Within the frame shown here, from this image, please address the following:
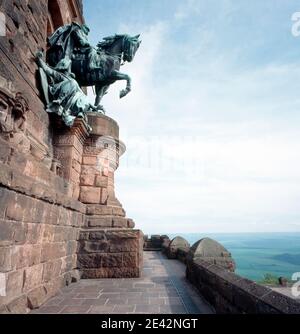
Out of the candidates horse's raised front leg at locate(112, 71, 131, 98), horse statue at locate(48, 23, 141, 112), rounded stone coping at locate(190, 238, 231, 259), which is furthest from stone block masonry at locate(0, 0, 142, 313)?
rounded stone coping at locate(190, 238, 231, 259)

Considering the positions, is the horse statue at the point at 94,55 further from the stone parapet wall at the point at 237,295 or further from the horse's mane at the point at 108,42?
the stone parapet wall at the point at 237,295

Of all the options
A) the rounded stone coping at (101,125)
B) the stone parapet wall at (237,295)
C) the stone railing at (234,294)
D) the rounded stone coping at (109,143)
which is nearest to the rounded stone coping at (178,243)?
the stone railing at (234,294)

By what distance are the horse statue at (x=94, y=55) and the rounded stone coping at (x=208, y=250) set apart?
17.4 ft

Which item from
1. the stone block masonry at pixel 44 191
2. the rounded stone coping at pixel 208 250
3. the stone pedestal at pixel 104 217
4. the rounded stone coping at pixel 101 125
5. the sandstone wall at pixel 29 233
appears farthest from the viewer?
the rounded stone coping at pixel 101 125

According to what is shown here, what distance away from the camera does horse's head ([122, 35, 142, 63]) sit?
323 inches

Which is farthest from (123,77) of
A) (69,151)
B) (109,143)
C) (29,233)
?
(29,233)

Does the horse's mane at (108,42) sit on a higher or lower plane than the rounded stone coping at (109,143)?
higher

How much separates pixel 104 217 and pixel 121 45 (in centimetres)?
562

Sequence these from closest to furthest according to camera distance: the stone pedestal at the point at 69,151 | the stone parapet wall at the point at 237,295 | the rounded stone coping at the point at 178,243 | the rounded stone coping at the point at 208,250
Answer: the stone parapet wall at the point at 237,295, the stone pedestal at the point at 69,151, the rounded stone coping at the point at 208,250, the rounded stone coping at the point at 178,243

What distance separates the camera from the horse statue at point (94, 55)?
727 centimetres

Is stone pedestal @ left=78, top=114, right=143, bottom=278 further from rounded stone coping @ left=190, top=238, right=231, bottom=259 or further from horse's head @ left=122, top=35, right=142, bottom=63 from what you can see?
horse's head @ left=122, top=35, right=142, bottom=63
